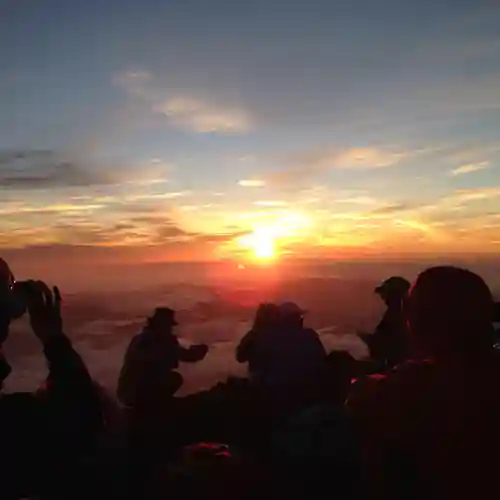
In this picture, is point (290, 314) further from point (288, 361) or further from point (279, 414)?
point (279, 414)

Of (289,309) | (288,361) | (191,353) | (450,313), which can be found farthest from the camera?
(191,353)

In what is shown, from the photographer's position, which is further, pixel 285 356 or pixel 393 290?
pixel 393 290

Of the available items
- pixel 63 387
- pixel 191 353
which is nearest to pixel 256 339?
pixel 191 353

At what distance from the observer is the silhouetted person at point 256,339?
736 cm

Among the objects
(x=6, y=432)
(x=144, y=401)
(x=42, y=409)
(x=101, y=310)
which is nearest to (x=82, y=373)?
(x=42, y=409)

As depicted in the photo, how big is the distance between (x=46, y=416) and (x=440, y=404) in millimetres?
3005

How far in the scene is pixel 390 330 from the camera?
818 centimetres

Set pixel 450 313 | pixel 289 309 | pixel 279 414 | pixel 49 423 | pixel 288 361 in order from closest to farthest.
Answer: pixel 450 313 → pixel 49 423 → pixel 279 414 → pixel 288 361 → pixel 289 309

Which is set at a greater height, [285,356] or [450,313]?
[450,313]

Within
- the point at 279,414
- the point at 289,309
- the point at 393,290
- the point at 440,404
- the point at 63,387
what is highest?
the point at 393,290

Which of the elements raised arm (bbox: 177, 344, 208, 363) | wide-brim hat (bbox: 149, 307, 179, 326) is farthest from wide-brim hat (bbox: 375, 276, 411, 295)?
wide-brim hat (bbox: 149, 307, 179, 326)

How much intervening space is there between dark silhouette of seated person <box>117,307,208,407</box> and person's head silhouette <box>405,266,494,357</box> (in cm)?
443

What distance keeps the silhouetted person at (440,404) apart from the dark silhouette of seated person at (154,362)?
4396mm

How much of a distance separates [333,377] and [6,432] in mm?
3484
